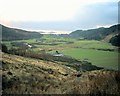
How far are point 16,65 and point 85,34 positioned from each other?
63.4 m

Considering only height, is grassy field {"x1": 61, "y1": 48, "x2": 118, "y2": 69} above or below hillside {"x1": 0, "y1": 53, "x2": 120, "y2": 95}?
below

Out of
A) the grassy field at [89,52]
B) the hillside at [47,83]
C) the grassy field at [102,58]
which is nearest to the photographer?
the hillside at [47,83]

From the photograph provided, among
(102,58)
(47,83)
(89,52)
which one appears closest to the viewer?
(47,83)

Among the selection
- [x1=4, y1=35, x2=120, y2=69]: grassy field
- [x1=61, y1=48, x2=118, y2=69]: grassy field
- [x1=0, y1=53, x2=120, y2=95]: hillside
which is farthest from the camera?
[x1=4, y1=35, x2=120, y2=69]: grassy field

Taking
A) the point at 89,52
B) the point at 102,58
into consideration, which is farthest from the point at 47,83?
the point at 89,52

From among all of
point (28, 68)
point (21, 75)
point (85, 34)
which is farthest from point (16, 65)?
point (85, 34)

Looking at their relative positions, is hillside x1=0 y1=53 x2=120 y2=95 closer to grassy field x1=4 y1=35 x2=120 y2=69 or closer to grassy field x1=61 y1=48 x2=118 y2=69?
grassy field x1=4 y1=35 x2=120 y2=69

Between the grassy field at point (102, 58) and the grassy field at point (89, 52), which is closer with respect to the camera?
the grassy field at point (102, 58)

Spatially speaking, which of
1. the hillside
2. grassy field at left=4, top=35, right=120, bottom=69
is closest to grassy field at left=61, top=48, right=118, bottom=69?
grassy field at left=4, top=35, right=120, bottom=69

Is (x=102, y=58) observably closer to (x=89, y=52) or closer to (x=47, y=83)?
(x=89, y=52)

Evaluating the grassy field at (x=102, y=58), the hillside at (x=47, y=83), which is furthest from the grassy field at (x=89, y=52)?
the hillside at (x=47, y=83)

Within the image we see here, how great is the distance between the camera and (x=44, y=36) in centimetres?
8438

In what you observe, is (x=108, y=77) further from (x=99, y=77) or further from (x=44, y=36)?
(x=44, y=36)

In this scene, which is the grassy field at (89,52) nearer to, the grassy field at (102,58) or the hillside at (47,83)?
the grassy field at (102,58)
